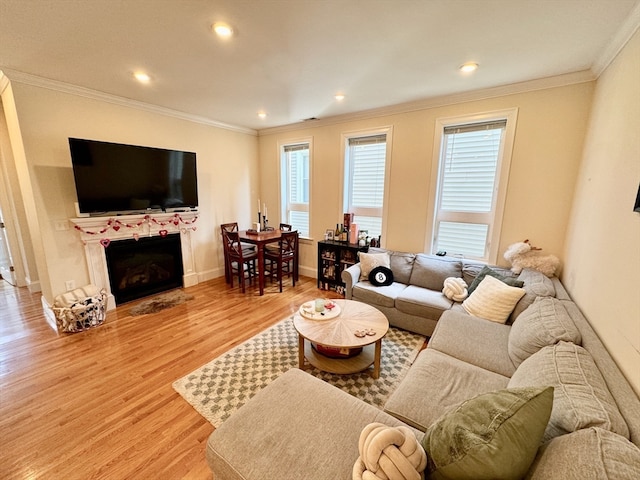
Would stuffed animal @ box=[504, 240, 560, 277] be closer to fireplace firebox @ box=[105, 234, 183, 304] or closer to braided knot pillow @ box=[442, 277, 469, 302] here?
braided knot pillow @ box=[442, 277, 469, 302]

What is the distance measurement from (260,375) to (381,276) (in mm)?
1733

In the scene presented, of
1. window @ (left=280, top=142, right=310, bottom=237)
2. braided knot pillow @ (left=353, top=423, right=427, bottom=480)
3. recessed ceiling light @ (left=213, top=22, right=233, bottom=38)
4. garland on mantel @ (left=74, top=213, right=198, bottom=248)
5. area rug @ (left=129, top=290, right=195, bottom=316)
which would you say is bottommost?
area rug @ (left=129, top=290, right=195, bottom=316)

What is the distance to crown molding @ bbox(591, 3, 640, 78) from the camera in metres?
1.61

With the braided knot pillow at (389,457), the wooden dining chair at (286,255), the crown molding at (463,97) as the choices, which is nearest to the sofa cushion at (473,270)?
the crown molding at (463,97)

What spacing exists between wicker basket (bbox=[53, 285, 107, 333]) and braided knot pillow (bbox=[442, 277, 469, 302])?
155 inches

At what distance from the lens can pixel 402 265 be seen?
3.35 metres

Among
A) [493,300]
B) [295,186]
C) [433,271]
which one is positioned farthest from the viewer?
[295,186]

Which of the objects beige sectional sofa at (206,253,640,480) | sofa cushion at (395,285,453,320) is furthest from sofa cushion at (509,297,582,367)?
sofa cushion at (395,285,453,320)

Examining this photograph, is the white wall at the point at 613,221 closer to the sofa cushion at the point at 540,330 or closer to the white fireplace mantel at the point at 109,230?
the sofa cushion at the point at 540,330

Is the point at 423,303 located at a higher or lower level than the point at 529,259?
lower

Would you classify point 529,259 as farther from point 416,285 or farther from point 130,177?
point 130,177

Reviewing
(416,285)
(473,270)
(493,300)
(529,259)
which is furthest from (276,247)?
(529,259)

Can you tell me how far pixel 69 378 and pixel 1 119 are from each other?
3.84 m

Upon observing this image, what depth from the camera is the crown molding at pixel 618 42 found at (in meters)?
1.61
